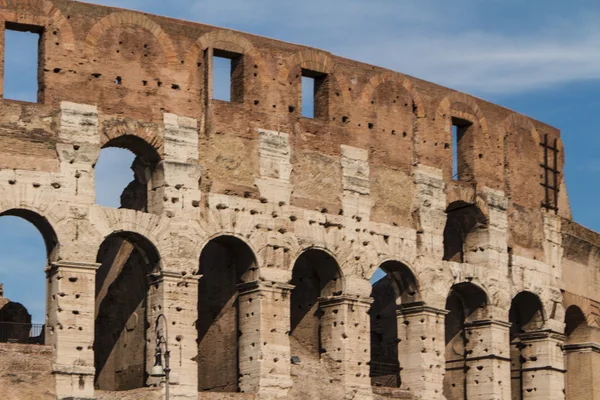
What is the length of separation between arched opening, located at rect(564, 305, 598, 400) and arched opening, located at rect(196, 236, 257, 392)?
941cm

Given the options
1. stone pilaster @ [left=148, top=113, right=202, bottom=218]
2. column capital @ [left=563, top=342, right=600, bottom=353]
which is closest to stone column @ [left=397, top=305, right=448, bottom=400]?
column capital @ [left=563, top=342, right=600, bottom=353]

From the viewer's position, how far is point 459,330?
114 ft

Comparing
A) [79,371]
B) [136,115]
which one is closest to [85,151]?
[136,115]

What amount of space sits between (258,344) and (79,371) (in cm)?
369

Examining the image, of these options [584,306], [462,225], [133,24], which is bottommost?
[584,306]

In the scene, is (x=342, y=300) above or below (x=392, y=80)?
below

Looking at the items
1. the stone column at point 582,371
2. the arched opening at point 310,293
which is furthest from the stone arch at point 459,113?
the stone column at point 582,371

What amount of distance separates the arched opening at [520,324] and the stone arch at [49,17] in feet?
39.0

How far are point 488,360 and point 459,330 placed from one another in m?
1.09

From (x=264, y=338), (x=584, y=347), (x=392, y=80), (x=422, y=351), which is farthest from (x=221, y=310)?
(x=584, y=347)

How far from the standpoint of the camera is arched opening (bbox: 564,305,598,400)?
37.2m

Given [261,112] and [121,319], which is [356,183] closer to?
[261,112]

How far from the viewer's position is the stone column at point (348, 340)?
31250 mm

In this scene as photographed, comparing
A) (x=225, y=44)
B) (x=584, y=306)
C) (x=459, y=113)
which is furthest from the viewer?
(x=584, y=306)
